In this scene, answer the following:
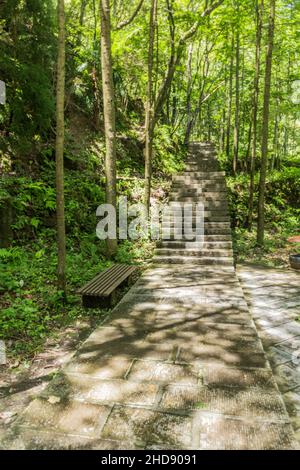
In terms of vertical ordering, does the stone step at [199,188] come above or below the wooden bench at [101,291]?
above

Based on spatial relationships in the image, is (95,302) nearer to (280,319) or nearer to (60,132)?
(60,132)

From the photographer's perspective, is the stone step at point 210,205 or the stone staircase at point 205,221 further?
the stone step at point 210,205

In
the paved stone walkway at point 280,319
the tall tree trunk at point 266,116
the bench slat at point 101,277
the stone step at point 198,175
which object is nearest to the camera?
the paved stone walkway at point 280,319

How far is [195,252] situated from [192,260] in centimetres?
32

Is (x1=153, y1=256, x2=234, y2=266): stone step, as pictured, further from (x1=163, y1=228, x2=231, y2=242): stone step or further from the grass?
(x1=163, y1=228, x2=231, y2=242): stone step

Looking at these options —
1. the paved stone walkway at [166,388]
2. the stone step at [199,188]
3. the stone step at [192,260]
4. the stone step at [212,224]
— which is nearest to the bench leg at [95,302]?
the paved stone walkway at [166,388]

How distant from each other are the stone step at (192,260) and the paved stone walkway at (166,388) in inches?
96.9

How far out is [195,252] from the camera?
877 cm

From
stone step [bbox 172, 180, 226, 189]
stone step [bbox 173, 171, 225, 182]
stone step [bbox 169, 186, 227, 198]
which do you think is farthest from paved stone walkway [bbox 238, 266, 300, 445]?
stone step [bbox 173, 171, 225, 182]

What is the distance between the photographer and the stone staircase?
341 inches

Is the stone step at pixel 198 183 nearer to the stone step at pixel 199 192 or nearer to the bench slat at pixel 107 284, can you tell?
the stone step at pixel 199 192

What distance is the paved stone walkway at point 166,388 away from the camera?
2676 millimetres

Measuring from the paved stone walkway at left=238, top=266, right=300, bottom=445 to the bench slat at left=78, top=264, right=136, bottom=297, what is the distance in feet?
8.29
